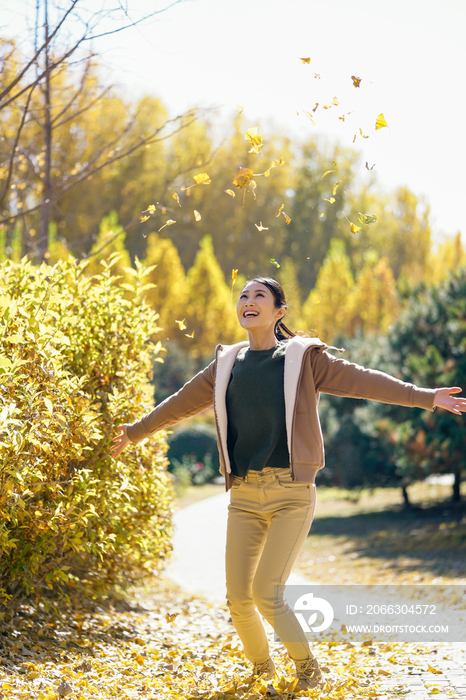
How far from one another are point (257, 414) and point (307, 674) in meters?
1.19

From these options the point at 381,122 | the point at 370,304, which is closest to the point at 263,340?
the point at 381,122

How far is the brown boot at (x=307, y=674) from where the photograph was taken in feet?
9.75

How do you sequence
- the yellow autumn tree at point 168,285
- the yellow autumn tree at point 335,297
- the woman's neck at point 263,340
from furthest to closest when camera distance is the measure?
the yellow autumn tree at point 168,285 → the yellow autumn tree at point 335,297 → the woman's neck at point 263,340

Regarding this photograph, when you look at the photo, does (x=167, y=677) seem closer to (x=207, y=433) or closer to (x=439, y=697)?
(x=439, y=697)

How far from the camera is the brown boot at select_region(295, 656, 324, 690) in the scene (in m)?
2.97

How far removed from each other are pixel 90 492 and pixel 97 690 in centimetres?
96

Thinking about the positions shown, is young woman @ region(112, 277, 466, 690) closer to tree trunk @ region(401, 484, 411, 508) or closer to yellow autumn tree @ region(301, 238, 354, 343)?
tree trunk @ region(401, 484, 411, 508)

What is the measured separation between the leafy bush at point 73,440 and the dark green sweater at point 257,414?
2.78ft

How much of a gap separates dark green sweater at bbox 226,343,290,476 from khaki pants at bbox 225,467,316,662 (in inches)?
2.5

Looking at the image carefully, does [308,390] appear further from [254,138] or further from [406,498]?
[406,498]

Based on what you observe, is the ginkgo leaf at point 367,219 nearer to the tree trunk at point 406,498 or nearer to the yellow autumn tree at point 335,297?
the tree trunk at point 406,498

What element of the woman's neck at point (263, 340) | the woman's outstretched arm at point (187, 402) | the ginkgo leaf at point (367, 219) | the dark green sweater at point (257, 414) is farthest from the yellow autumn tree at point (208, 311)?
the dark green sweater at point (257, 414)

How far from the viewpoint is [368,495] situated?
51.1 feet

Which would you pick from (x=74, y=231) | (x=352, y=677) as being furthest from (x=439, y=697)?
(x=74, y=231)
